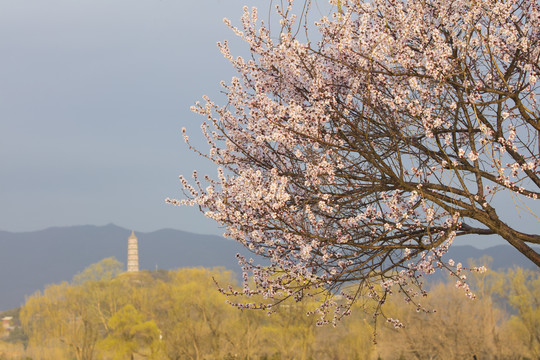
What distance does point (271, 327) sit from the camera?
5003cm

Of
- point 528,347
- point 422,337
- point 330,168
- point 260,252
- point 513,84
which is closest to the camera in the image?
point 330,168

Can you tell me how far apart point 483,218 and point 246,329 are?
152 ft

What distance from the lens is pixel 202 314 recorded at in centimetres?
5188

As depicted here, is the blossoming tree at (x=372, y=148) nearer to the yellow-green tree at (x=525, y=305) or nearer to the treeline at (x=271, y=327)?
the treeline at (x=271, y=327)

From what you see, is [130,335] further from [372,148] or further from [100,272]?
[372,148]

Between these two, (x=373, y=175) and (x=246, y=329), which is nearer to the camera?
(x=373, y=175)

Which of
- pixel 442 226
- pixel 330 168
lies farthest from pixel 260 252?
pixel 442 226

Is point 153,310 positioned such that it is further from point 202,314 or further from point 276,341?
point 276,341

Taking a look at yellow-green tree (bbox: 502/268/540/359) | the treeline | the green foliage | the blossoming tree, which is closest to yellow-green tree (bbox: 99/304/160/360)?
the treeline

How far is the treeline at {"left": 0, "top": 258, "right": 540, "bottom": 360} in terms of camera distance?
38500 mm

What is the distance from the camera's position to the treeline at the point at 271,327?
38.5m

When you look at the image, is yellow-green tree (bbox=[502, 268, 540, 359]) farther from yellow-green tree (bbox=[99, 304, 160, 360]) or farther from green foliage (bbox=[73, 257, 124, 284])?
green foliage (bbox=[73, 257, 124, 284])

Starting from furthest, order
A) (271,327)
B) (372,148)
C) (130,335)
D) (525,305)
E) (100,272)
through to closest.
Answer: (100,272)
(130,335)
(271,327)
(525,305)
(372,148)

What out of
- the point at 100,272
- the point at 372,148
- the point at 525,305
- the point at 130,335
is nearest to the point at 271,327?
the point at 130,335
